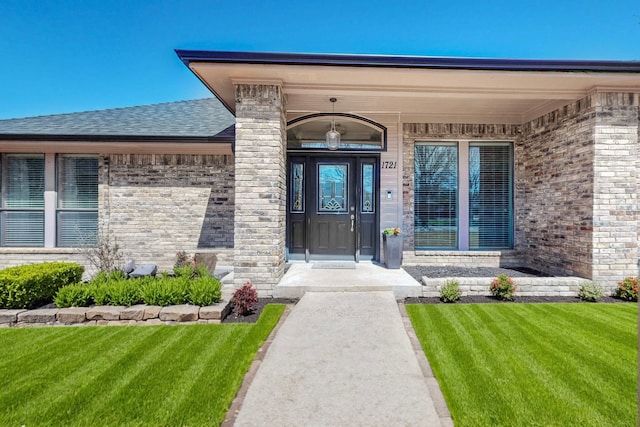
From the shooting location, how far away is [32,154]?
6.95 meters

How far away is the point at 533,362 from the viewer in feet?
9.61

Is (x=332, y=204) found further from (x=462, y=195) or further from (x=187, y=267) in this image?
(x=187, y=267)

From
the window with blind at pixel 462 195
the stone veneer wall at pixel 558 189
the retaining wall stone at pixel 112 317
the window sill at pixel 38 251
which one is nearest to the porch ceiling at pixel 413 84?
the stone veneer wall at pixel 558 189

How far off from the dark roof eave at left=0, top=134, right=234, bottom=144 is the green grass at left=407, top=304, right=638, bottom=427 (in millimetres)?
4941

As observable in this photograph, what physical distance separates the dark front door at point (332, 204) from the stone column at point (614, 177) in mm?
3859


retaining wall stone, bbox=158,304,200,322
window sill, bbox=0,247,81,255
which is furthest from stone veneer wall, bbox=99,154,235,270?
retaining wall stone, bbox=158,304,200,322

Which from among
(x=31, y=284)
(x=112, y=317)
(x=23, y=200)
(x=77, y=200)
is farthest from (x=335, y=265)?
(x=23, y=200)

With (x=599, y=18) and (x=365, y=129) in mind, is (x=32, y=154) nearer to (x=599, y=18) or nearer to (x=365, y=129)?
(x=365, y=129)

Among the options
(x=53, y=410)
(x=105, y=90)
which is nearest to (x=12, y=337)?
(x=53, y=410)

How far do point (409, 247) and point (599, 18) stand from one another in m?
5.25

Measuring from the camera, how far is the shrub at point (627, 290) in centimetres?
496

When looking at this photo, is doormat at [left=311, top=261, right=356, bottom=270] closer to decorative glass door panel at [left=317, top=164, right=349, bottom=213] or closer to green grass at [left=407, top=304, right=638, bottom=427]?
decorative glass door panel at [left=317, top=164, right=349, bottom=213]

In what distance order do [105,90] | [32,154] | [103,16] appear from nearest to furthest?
[32,154]
[103,16]
[105,90]

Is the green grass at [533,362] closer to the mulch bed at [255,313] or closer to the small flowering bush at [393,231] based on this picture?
the mulch bed at [255,313]
